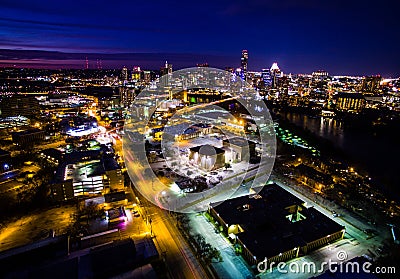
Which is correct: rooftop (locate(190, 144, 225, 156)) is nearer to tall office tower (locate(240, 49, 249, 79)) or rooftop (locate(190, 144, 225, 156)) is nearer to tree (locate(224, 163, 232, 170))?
tree (locate(224, 163, 232, 170))

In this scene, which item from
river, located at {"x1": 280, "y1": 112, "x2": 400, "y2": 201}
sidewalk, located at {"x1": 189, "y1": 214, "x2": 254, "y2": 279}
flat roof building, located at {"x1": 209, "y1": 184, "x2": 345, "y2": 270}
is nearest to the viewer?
sidewalk, located at {"x1": 189, "y1": 214, "x2": 254, "y2": 279}

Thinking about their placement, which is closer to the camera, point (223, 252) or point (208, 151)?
point (223, 252)

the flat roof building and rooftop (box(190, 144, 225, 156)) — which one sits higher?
rooftop (box(190, 144, 225, 156))

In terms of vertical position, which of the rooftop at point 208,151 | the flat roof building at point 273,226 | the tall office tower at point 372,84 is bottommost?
the flat roof building at point 273,226

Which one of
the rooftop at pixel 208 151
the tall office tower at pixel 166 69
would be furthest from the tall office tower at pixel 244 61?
the rooftop at pixel 208 151

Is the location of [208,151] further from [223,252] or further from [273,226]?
[223,252]

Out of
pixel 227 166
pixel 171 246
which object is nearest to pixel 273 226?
pixel 171 246

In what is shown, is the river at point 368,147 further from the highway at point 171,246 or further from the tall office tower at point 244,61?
the tall office tower at point 244,61

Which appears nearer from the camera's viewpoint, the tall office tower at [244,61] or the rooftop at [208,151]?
the rooftop at [208,151]

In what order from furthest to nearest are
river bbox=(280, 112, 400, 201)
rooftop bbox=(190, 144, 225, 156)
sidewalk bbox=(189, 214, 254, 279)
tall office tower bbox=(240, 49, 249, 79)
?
tall office tower bbox=(240, 49, 249, 79)
river bbox=(280, 112, 400, 201)
rooftop bbox=(190, 144, 225, 156)
sidewalk bbox=(189, 214, 254, 279)

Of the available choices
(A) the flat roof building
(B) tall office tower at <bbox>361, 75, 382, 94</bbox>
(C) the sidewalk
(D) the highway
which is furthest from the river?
(B) tall office tower at <bbox>361, 75, 382, 94</bbox>

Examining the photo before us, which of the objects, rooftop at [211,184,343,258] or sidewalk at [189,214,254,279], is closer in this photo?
sidewalk at [189,214,254,279]

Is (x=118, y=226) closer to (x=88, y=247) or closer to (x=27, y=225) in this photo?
(x=88, y=247)
